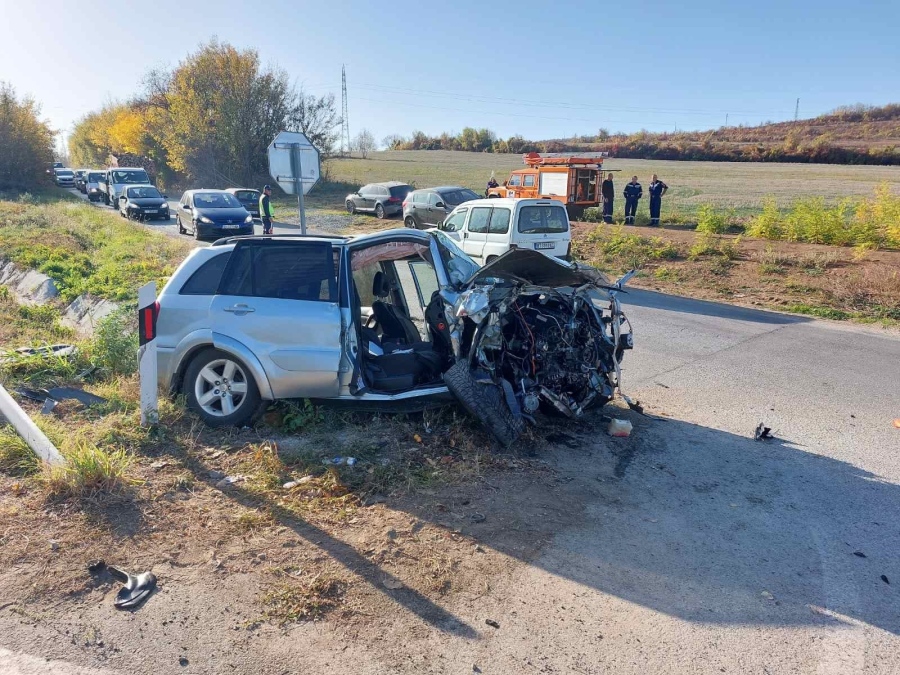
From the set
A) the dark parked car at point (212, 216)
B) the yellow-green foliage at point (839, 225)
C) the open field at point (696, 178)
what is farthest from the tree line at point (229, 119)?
the yellow-green foliage at point (839, 225)

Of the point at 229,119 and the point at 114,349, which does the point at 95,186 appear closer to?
the point at 229,119

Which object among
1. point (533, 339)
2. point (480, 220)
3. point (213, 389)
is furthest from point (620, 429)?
point (480, 220)

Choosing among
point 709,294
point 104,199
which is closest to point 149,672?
point 709,294

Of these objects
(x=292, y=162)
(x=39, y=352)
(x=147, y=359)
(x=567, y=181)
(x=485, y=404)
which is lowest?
(x=39, y=352)

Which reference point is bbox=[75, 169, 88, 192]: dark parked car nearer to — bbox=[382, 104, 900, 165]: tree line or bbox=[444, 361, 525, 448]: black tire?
bbox=[382, 104, 900, 165]: tree line

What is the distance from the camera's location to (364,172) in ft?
176

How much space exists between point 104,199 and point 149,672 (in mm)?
39472

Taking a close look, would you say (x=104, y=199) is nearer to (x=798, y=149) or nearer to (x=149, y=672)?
(x=149, y=672)

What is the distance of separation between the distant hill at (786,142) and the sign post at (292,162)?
165ft

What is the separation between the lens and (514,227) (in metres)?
13.3

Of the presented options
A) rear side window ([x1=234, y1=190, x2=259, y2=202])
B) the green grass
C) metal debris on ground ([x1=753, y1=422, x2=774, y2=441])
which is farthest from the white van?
rear side window ([x1=234, y1=190, x2=259, y2=202])

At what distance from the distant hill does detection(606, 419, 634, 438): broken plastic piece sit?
174 feet

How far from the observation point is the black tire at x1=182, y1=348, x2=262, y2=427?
5328mm

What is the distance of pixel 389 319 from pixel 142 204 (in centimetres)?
2529
